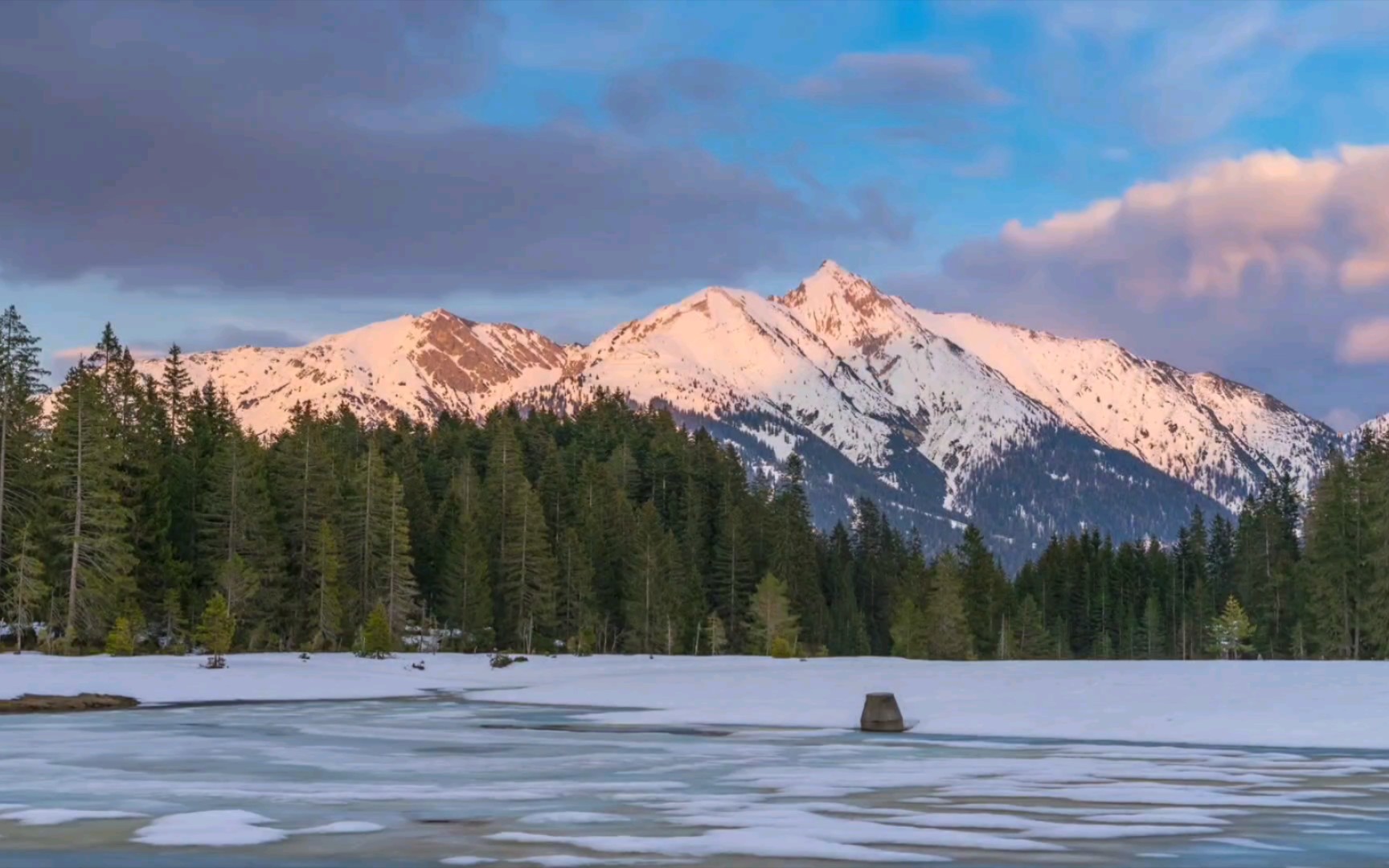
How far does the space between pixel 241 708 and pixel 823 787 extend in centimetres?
2722

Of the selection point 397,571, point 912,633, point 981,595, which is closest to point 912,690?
point 397,571

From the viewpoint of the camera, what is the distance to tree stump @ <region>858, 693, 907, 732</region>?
32.7 meters

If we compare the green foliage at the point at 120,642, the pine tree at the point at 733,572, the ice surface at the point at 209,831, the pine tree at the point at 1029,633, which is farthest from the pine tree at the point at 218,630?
the pine tree at the point at 1029,633

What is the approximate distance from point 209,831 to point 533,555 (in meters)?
93.6

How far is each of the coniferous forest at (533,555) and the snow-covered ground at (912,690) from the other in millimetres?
9232

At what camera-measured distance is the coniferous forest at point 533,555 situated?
6969 cm

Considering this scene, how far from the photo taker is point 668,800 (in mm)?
18641

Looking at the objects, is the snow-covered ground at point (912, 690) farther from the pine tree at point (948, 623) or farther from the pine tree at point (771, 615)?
the pine tree at point (948, 623)

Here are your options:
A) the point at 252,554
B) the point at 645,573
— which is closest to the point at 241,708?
the point at 252,554

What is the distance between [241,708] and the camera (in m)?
42.0

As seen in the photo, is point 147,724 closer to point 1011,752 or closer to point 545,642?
point 1011,752

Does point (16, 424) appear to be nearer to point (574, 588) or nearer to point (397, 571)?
point (397, 571)

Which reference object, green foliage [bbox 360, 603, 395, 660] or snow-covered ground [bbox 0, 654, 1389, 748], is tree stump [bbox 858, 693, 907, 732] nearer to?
snow-covered ground [bbox 0, 654, 1389, 748]

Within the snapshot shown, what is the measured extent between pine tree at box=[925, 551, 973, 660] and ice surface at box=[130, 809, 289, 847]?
317 feet
